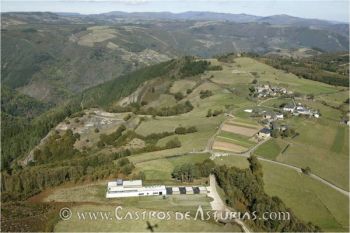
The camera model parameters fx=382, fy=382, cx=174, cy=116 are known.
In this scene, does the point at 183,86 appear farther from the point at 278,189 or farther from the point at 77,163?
the point at 278,189

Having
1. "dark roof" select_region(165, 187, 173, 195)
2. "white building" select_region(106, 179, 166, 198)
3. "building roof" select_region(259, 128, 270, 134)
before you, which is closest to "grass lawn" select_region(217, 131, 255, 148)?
"building roof" select_region(259, 128, 270, 134)

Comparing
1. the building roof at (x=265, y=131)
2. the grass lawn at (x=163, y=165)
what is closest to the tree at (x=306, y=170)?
the building roof at (x=265, y=131)

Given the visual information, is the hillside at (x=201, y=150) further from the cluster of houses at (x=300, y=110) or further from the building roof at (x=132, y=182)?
the building roof at (x=132, y=182)

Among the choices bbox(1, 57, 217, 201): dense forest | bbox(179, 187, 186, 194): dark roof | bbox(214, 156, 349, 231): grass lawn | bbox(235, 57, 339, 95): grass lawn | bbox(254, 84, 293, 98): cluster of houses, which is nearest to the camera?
bbox(214, 156, 349, 231): grass lawn

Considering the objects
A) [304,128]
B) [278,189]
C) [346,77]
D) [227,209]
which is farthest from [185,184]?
[346,77]

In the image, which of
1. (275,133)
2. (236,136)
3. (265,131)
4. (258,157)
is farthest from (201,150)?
(275,133)

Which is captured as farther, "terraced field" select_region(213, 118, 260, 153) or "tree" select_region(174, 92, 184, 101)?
"tree" select_region(174, 92, 184, 101)

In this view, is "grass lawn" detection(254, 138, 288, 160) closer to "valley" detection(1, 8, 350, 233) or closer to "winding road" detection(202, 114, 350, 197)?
"valley" detection(1, 8, 350, 233)
